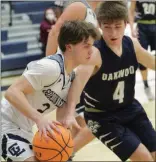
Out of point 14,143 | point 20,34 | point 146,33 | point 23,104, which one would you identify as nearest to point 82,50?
point 23,104

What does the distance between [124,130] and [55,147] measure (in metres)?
0.75

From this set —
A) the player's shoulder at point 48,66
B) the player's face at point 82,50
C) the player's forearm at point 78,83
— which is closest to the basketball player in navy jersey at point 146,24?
Answer: the player's forearm at point 78,83

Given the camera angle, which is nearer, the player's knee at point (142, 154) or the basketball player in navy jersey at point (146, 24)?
the player's knee at point (142, 154)

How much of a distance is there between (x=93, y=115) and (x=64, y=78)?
25.1 inches

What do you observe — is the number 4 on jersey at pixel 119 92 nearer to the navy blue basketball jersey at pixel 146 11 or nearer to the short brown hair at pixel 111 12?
the short brown hair at pixel 111 12

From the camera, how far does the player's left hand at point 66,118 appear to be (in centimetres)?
252

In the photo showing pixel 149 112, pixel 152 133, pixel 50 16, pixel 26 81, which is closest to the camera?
pixel 26 81

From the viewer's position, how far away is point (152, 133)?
301cm

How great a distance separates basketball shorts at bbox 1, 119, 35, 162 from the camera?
2.64 meters

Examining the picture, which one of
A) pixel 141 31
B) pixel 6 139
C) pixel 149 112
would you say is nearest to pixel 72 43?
pixel 6 139

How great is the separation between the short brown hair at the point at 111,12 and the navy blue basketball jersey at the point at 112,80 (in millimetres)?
207

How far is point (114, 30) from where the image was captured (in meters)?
2.80

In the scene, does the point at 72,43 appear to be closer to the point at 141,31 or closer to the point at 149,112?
the point at 149,112

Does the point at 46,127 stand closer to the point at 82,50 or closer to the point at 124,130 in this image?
the point at 82,50
